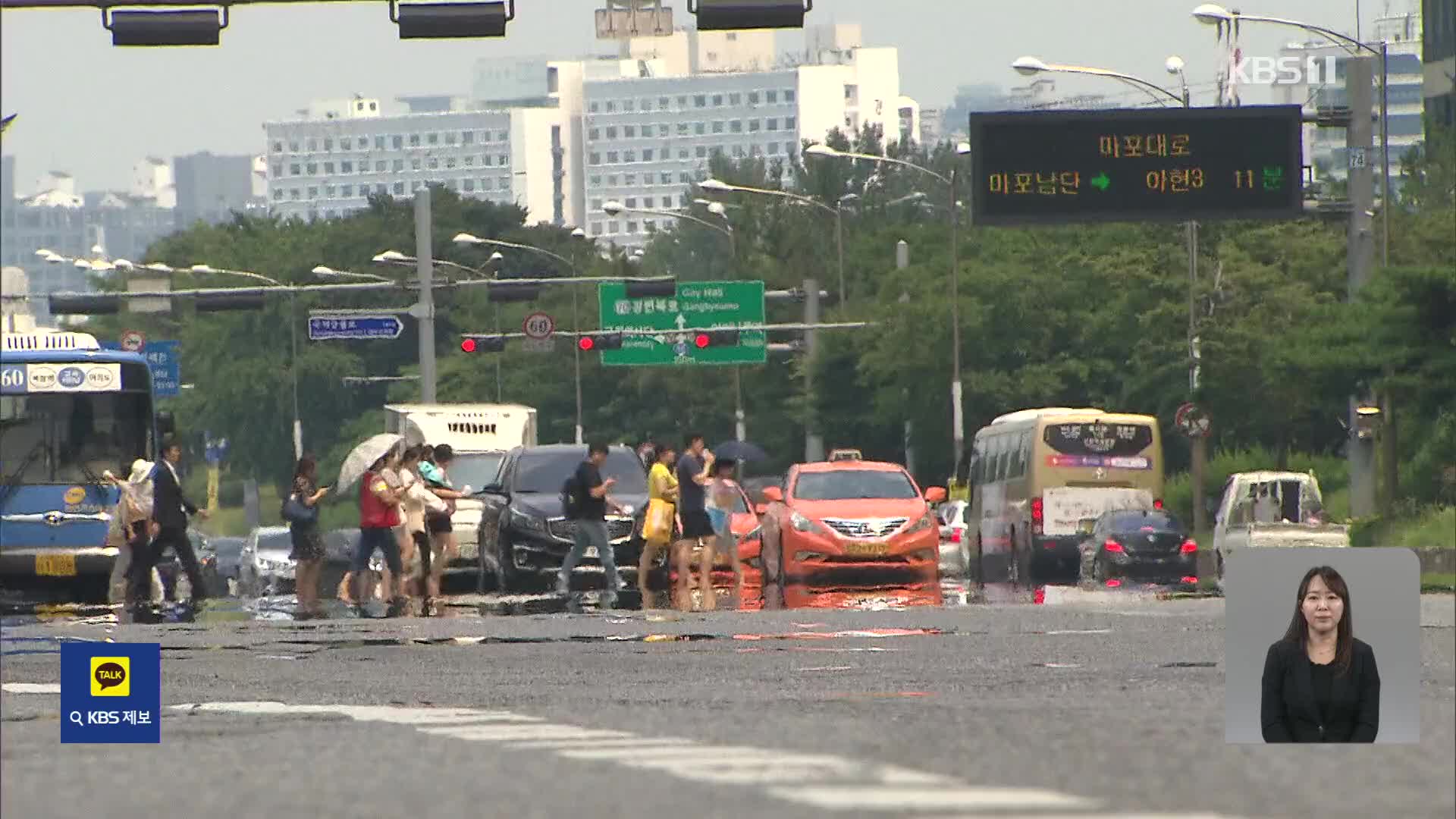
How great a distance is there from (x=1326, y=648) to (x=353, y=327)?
2116 inches

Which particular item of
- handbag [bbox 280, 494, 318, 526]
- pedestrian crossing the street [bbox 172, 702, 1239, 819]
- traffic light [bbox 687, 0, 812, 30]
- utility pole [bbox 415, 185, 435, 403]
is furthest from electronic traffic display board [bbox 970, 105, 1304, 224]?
pedestrian crossing the street [bbox 172, 702, 1239, 819]

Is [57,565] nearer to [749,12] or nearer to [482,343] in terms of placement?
[749,12]

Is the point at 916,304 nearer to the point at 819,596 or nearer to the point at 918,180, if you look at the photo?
the point at 819,596

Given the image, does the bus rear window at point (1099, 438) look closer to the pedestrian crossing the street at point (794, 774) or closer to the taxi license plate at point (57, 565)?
the taxi license plate at point (57, 565)

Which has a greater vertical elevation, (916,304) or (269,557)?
(916,304)

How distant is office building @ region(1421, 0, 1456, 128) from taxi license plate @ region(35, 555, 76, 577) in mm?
44303

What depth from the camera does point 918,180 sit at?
427 ft

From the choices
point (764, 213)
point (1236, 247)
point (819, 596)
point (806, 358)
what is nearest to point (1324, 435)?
point (1236, 247)

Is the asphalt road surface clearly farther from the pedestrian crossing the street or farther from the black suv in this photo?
the black suv

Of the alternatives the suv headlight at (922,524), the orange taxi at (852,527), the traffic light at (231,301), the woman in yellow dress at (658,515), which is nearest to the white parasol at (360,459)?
the orange taxi at (852,527)

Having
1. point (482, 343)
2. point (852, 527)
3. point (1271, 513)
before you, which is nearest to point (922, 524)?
point (852, 527)

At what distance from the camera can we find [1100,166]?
118ft

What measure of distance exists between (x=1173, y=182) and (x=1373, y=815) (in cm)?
3085

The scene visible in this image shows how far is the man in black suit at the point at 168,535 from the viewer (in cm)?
2553
